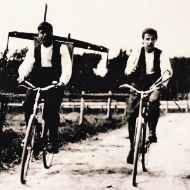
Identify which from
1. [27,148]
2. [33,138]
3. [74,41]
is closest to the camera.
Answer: [27,148]

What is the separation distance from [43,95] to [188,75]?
62.3 inches

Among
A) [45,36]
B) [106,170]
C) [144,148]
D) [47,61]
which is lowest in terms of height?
[106,170]

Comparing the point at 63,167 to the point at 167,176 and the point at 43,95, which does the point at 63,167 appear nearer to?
the point at 43,95

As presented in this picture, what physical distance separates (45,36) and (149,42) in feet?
3.54

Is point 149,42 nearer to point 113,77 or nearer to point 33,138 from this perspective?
point 113,77

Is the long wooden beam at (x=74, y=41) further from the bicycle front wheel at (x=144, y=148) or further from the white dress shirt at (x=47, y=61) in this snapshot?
the bicycle front wheel at (x=144, y=148)

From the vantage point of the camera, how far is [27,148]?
145 inches

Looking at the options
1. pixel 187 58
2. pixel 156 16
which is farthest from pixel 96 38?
pixel 187 58

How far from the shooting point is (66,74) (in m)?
4.06

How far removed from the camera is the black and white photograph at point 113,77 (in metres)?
3.79

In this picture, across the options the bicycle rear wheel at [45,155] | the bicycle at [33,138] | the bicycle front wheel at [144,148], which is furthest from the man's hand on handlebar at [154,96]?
the bicycle rear wheel at [45,155]

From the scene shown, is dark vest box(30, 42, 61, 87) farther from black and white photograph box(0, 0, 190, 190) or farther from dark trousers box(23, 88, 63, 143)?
dark trousers box(23, 88, 63, 143)

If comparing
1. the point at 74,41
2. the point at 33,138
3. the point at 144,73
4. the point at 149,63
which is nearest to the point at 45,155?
the point at 33,138

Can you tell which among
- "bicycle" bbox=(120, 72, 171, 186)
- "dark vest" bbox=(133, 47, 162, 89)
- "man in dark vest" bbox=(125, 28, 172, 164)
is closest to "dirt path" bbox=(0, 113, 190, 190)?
"bicycle" bbox=(120, 72, 171, 186)
